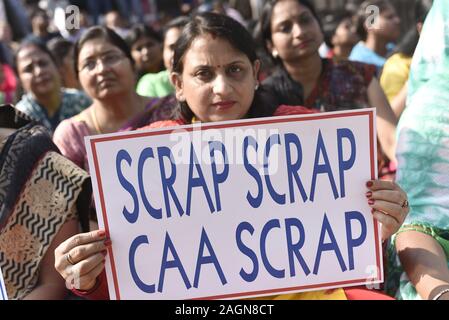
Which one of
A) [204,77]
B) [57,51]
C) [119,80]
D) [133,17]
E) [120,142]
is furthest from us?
[133,17]

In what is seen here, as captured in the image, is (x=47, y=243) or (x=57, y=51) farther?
(x=57, y=51)

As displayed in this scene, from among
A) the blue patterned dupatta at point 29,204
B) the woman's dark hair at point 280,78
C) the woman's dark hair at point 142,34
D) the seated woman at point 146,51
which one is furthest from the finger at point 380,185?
the woman's dark hair at point 142,34

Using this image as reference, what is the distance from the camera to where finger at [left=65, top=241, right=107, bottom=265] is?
2029mm

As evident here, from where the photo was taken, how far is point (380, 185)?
2.12 m

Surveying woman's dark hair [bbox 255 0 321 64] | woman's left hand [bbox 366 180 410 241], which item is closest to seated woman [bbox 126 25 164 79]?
woman's dark hair [bbox 255 0 321 64]

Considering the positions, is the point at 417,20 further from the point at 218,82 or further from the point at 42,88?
the point at 42,88

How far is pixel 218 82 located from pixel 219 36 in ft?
0.61

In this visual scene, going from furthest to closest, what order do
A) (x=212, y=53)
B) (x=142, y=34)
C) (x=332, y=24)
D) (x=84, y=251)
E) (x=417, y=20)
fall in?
(x=332, y=24), (x=142, y=34), (x=417, y=20), (x=212, y=53), (x=84, y=251)

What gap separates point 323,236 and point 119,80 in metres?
1.92

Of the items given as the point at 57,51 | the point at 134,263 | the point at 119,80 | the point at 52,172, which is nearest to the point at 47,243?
the point at 52,172

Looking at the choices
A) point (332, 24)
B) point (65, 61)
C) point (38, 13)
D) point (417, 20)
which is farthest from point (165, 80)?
point (38, 13)

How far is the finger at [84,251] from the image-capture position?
2029 millimetres
